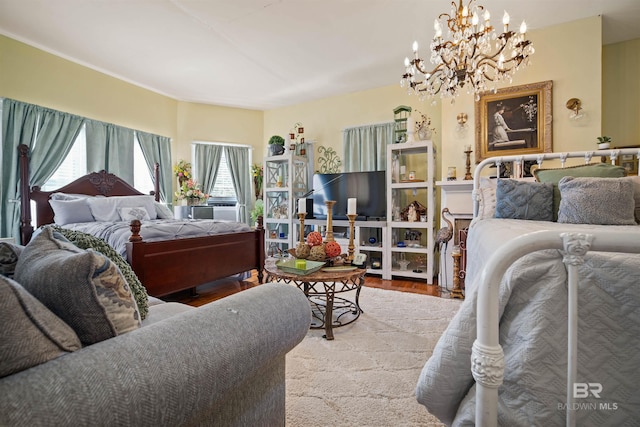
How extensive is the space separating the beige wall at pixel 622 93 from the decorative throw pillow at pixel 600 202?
6.13 ft

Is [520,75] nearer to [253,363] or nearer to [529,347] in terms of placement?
[529,347]

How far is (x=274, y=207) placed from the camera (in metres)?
5.16

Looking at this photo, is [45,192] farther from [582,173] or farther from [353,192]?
[582,173]

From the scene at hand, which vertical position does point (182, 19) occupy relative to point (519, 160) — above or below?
above

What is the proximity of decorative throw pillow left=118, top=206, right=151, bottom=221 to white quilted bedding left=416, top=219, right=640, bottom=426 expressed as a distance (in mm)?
3686

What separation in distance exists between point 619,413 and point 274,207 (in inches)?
184

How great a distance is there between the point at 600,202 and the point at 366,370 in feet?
5.80

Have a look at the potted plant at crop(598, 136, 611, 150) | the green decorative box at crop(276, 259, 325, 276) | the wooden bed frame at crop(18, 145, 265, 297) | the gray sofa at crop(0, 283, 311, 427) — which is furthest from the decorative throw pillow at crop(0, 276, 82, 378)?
the potted plant at crop(598, 136, 611, 150)

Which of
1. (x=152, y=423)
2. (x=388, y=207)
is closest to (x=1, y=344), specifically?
(x=152, y=423)

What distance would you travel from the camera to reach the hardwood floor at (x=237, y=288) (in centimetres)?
309

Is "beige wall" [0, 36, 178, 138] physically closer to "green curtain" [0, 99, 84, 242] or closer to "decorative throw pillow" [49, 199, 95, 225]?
"green curtain" [0, 99, 84, 242]

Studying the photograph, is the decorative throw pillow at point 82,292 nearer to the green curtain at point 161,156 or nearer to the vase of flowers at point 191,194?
the vase of flowers at point 191,194

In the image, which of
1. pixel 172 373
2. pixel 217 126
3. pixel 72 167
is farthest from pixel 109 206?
pixel 172 373

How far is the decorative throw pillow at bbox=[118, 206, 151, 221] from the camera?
138 inches
